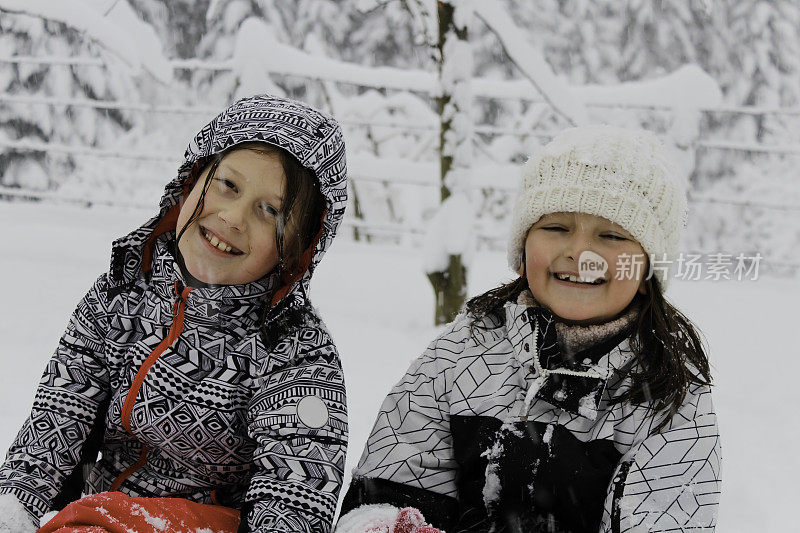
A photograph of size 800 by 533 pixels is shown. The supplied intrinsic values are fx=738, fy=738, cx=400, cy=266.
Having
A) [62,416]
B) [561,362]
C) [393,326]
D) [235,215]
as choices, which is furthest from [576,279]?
[393,326]

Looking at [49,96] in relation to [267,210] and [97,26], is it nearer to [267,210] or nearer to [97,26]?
[97,26]

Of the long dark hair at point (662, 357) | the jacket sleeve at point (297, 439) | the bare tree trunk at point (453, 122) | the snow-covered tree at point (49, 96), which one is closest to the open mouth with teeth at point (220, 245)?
the jacket sleeve at point (297, 439)

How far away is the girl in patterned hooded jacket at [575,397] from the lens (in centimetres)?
144

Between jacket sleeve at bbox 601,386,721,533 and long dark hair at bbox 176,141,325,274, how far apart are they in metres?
0.82

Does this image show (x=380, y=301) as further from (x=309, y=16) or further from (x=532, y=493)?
(x=309, y=16)

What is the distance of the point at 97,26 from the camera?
13.2 feet

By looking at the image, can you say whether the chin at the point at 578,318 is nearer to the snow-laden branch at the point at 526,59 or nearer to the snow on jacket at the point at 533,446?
the snow on jacket at the point at 533,446

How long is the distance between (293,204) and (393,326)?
2573 mm

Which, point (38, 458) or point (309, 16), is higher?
point (309, 16)

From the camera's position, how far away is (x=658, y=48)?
15.5 m

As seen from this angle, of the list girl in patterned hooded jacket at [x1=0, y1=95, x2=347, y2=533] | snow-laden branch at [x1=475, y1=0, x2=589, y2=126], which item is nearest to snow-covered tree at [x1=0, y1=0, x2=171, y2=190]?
snow-laden branch at [x1=475, y1=0, x2=589, y2=126]

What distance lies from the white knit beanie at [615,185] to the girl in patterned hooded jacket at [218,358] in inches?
17.7

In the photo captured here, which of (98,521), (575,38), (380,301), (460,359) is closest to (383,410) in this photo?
(460,359)

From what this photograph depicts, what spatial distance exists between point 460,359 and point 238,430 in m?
0.51
